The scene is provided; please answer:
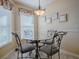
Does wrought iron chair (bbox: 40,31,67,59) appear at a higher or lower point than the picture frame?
lower

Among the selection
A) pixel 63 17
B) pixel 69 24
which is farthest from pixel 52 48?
pixel 63 17

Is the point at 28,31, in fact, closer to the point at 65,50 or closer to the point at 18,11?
the point at 18,11

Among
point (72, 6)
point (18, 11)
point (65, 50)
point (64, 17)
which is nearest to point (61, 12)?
point (64, 17)

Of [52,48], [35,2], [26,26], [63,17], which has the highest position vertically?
[35,2]

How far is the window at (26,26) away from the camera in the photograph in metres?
5.97

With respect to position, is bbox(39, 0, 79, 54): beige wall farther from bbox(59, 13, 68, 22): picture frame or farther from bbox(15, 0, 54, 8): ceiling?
bbox(15, 0, 54, 8): ceiling

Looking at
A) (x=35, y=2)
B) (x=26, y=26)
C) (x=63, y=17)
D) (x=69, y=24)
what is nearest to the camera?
(x=69, y=24)

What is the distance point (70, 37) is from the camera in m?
4.58

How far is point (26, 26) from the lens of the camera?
20.1 feet

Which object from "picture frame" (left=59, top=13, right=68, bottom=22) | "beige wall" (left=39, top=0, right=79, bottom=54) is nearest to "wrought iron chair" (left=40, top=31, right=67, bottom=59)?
"beige wall" (left=39, top=0, right=79, bottom=54)

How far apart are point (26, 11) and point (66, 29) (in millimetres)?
2250

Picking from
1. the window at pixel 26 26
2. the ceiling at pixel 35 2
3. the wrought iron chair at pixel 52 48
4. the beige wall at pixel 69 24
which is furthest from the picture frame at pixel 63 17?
the window at pixel 26 26

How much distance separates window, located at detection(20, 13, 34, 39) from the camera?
5.97 m

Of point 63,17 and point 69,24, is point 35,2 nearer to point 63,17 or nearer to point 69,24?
point 63,17
